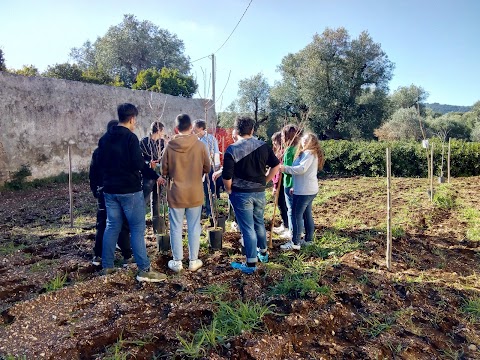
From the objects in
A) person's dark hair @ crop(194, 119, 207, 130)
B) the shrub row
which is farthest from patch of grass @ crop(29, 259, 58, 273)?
the shrub row

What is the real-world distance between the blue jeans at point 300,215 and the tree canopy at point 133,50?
2449cm

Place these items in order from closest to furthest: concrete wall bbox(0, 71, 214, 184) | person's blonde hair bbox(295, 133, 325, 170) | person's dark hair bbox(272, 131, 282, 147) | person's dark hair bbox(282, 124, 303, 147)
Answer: person's blonde hair bbox(295, 133, 325, 170) → person's dark hair bbox(282, 124, 303, 147) → person's dark hair bbox(272, 131, 282, 147) → concrete wall bbox(0, 71, 214, 184)

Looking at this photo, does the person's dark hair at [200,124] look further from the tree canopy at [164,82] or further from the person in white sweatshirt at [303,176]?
the tree canopy at [164,82]

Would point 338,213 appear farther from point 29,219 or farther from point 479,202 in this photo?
point 29,219

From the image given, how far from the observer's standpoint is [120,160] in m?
3.31

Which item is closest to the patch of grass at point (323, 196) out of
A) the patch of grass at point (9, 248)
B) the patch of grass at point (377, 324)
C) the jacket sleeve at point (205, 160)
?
the jacket sleeve at point (205, 160)

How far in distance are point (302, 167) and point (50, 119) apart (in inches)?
353

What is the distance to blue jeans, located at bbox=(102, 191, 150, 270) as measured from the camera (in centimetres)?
340

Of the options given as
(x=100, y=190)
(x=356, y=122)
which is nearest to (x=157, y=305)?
(x=100, y=190)

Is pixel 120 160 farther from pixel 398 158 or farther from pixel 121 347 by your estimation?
pixel 398 158

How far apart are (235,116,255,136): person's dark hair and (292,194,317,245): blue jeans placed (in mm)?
1118

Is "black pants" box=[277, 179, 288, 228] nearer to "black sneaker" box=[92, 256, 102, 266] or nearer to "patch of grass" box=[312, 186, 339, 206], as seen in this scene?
"black sneaker" box=[92, 256, 102, 266]

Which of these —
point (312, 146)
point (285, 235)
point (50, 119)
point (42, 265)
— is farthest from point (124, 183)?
point (50, 119)

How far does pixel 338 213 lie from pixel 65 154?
27.0 ft
